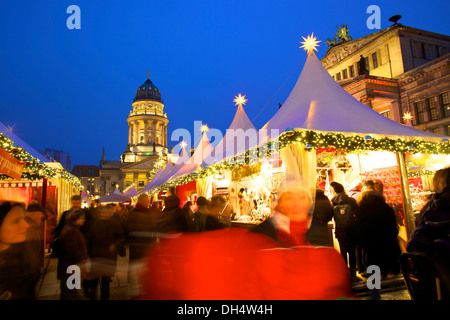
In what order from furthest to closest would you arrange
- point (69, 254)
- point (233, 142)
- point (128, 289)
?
point (233, 142) < point (128, 289) < point (69, 254)

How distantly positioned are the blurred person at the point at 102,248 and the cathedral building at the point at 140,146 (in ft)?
249

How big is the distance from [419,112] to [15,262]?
30.3 metres

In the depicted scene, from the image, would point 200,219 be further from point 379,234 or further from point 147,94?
point 147,94

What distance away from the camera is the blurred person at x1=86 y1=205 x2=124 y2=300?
4.63 metres

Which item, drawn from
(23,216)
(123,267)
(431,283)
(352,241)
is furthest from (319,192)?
(123,267)

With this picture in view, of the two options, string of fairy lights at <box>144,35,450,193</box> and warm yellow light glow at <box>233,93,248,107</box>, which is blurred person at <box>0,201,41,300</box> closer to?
string of fairy lights at <box>144,35,450,193</box>

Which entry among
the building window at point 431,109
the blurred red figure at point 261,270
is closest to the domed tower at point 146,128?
the building window at point 431,109

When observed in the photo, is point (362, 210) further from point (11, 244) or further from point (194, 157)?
point (194, 157)

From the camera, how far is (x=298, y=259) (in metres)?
2.61

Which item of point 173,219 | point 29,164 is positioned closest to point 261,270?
point 173,219

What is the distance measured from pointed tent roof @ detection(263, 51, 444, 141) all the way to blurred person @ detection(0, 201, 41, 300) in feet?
16.4

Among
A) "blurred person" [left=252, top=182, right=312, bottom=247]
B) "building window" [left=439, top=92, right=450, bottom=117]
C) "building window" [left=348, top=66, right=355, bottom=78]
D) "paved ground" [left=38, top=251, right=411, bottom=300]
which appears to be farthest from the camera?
"building window" [left=348, top=66, right=355, bottom=78]

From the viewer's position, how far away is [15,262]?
3.87 m

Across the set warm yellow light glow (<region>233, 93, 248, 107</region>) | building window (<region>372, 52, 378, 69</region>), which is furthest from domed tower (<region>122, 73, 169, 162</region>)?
warm yellow light glow (<region>233, 93, 248, 107</region>)
